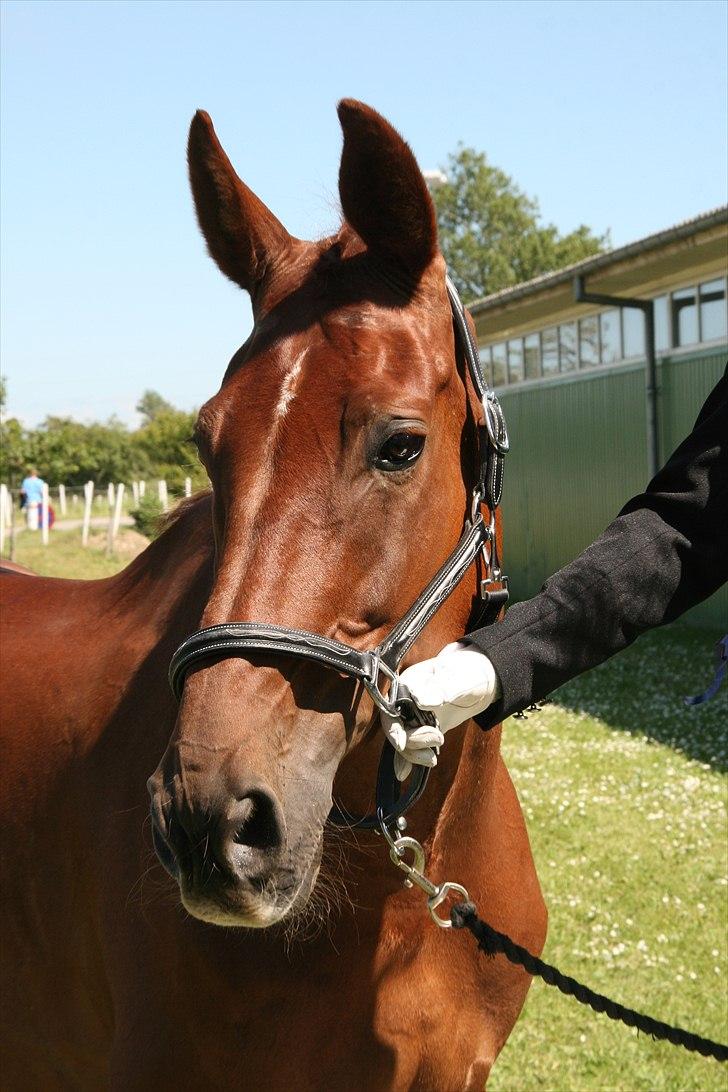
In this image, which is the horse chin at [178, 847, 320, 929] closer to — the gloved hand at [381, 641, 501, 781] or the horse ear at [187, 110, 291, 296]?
the gloved hand at [381, 641, 501, 781]

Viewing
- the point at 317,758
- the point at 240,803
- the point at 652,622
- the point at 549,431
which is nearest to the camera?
the point at 240,803

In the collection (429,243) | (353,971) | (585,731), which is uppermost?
(429,243)

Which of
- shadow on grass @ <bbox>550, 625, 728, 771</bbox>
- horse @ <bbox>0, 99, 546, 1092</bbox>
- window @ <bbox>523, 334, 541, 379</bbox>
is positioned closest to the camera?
horse @ <bbox>0, 99, 546, 1092</bbox>

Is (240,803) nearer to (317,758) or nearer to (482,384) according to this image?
(317,758)

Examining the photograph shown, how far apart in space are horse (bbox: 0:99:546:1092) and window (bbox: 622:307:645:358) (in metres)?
13.2

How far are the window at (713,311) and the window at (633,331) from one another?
1.26 m

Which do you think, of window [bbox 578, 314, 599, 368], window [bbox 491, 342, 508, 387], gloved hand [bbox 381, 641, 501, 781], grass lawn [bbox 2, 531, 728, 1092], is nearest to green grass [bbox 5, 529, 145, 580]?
window [bbox 491, 342, 508, 387]

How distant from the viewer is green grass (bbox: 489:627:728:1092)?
418 cm

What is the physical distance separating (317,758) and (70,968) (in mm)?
1377

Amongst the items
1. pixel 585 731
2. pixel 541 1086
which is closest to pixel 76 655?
pixel 541 1086

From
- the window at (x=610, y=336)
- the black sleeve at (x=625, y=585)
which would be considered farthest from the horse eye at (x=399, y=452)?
the window at (x=610, y=336)

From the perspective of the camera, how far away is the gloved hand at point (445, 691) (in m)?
1.82

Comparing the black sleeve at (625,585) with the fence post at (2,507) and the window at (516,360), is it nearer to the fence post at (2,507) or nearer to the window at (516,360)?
the window at (516,360)

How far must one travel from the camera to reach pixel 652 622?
76.4 inches
